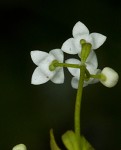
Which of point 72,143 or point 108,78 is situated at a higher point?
point 108,78

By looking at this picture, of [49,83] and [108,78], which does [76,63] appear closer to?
[108,78]

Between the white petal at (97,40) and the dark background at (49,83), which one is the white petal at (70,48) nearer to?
the white petal at (97,40)

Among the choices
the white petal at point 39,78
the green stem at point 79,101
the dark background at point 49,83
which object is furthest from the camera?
the dark background at point 49,83

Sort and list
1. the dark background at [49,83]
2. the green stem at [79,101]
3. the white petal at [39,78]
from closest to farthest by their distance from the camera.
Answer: the green stem at [79,101] < the white petal at [39,78] < the dark background at [49,83]

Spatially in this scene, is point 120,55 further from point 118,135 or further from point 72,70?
point 72,70

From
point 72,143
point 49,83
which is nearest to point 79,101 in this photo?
point 72,143

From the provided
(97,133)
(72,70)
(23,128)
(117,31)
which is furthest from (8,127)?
(72,70)

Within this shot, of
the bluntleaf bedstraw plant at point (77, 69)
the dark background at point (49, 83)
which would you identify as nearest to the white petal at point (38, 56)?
the bluntleaf bedstraw plant at point (77, 69)
